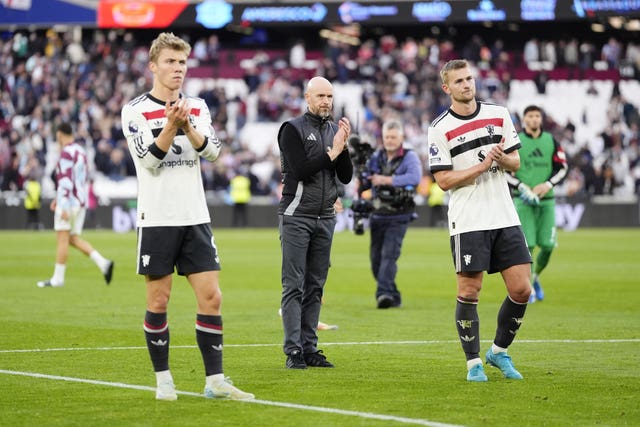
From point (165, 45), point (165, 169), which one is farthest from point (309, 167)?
point (165, 45)

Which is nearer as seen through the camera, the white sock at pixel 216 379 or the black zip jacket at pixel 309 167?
the white sock at pixel 216 379

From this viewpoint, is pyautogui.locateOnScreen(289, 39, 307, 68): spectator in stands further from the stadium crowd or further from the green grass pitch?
the green grass pitch

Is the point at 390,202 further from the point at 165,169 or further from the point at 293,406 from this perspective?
the point at 293,406

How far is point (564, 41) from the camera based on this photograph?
51719 millimetres

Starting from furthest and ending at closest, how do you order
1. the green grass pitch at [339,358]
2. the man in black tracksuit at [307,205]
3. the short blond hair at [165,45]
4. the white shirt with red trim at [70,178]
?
1. the white shirt with red trim at [70,178]
2. the man in black tracksuit at [307,205]
3. the short blond hair at [165,45]
4. the green grass pitch at [339,358]

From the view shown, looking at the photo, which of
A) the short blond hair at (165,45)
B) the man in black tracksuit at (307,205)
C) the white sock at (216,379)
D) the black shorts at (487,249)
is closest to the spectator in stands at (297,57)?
the man in black tracksuit at (307,205)

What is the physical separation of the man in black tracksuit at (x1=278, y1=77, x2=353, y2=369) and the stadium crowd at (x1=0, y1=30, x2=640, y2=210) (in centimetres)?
3043

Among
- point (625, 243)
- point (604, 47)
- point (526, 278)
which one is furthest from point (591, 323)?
point (604, 47)

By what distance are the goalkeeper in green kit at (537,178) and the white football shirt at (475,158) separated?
6690 millimetres

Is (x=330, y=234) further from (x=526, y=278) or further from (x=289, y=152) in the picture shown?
(x=526, y=278)

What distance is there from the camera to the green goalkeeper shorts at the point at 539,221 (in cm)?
1645

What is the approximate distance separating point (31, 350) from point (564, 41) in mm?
42906

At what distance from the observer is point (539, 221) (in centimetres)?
1659

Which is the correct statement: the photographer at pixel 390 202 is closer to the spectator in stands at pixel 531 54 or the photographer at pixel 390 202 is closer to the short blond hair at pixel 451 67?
the short blond hair at pixel 451 67
